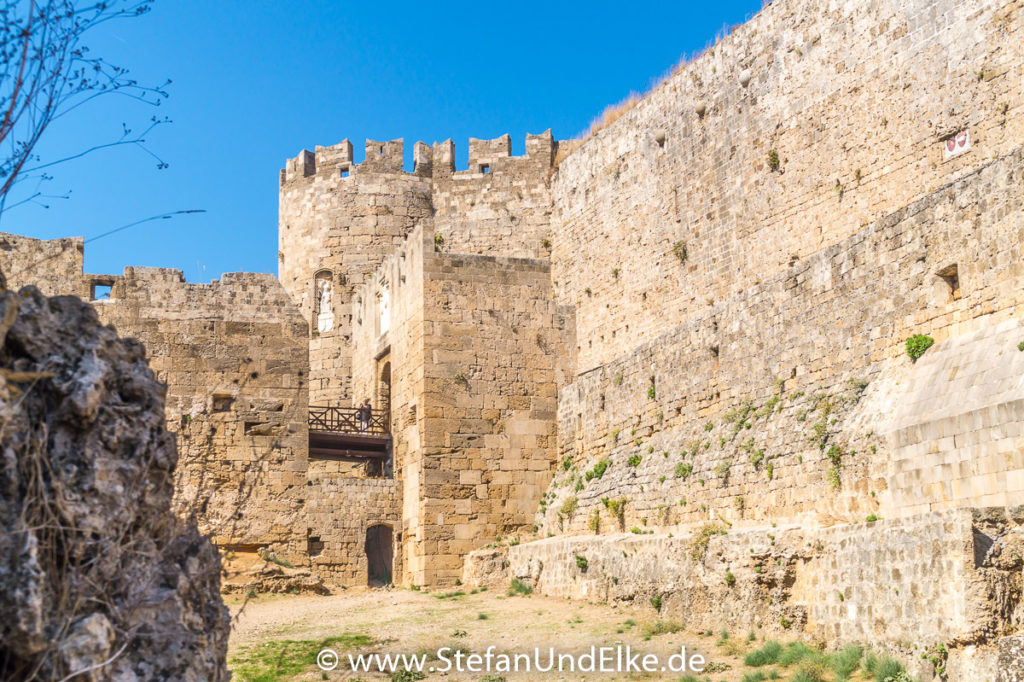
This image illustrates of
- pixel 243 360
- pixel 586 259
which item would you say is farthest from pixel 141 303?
pixel 586 259

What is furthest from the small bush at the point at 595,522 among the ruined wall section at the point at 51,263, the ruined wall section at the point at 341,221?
the ruined wall section at the point at 341,221

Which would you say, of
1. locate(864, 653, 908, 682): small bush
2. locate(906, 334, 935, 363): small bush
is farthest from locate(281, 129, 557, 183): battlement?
locate(864, 653, 908, 682): small bush

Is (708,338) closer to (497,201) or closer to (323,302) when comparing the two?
(497,201)

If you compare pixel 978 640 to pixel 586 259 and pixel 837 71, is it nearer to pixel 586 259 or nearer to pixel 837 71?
pixel 837 71

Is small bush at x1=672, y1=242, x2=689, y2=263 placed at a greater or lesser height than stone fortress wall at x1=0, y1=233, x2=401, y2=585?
greater

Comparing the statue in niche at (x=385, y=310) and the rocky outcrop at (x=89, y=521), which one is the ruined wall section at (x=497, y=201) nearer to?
the statue in niche at (x=385, y=310)

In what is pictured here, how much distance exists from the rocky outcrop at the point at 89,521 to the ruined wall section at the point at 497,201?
21.8 meters

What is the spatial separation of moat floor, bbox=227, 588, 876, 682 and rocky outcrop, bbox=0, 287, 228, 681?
18.8 feet

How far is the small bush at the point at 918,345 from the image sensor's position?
9.85 m

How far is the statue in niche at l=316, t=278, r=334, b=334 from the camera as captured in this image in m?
26.6

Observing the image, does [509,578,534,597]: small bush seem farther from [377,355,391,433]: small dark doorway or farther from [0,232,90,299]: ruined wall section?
[0,232,90,299]: ruined wall section

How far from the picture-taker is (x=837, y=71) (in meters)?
17.4

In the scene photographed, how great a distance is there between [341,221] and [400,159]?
2.10 meters

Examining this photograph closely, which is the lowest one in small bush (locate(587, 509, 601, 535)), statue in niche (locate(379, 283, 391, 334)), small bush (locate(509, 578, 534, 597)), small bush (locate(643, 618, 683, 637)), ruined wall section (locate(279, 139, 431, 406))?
small bush (locate(643, 618, 683, 637))
